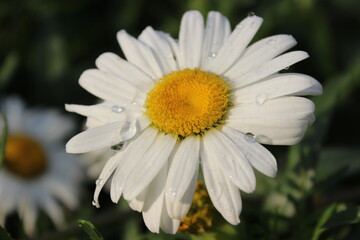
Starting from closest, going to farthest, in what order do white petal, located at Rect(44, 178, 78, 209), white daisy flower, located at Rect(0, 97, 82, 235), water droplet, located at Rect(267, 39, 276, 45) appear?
water droplet, located at Rect(267, 39, 276, 45) < white daisy flower, located at Rect(0, 97, 82, 235) < white petal, located at Rect(44, 178, 78, 209)

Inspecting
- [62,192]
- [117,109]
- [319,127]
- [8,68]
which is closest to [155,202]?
[117,109]

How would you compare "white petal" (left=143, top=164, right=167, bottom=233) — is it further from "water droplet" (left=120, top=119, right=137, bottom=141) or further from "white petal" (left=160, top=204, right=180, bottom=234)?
"water droplet" (left=120, top=119, right=137, bottom=141)

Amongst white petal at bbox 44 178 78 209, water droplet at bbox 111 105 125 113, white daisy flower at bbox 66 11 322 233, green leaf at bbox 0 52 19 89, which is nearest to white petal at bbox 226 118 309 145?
white daisy flower at bbox 66 11 322 233

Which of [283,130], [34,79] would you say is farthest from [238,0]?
[283,130]

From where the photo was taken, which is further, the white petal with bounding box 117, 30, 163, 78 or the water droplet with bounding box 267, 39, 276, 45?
the white petal with bounding box 117, 30, 163, 78

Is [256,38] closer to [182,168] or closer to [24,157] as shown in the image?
[24,157]
